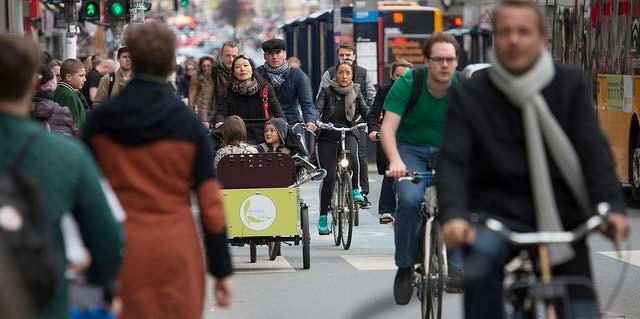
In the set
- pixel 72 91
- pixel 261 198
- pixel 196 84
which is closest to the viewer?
pixel 261 198

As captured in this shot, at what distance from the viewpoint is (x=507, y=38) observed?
5520 mm

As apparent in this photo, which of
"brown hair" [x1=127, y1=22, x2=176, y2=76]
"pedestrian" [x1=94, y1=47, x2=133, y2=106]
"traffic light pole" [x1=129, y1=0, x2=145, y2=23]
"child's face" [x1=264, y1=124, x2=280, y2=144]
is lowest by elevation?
"child's face" [x1=264, y1=124, x2=280, y2=144]

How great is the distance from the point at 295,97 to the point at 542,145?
370 inches

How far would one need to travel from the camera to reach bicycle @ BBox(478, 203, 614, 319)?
5285 millimetres

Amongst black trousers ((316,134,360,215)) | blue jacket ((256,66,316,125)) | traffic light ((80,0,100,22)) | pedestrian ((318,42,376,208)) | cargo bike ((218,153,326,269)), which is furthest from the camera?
traffic light ((80,0,100,22))

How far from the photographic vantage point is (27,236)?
13.4 ft

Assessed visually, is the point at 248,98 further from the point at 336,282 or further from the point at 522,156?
the point at 522,156

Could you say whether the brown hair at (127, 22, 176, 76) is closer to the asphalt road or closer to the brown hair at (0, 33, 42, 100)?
the brown hair at (0, 33, 42, 100)

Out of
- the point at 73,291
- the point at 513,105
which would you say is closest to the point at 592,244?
the point at 513,105

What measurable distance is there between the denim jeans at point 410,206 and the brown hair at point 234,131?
3.57 m

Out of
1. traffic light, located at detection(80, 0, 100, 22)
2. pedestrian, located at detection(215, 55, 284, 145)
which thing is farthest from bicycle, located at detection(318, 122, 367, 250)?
traffic light, located at detection(80, 0, 100, 22)

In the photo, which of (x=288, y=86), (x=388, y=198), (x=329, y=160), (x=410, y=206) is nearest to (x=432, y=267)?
(x=410, y=206)

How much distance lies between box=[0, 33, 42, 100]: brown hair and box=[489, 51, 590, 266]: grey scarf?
179cm

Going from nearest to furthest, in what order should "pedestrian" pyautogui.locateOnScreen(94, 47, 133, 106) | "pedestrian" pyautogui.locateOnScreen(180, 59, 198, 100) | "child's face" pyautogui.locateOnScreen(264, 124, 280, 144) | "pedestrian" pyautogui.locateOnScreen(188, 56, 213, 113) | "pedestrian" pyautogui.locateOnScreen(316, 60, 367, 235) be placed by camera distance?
"child's face" pyautogui.locateOnScreen(264, 124, 280, 144) < "pedestrian" pyautogui.locateOnScreen(316, 60, 367, 235) < "pedestrian" pyautogui.locateOnScreen(94, 47, 133, 106) < "pedestrian" pyautogui.locateOnScreen(188, 56, 213, 113) < "pedestrian" pyautogui.locateOnScreen(180, 59, 198, 100)
